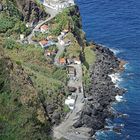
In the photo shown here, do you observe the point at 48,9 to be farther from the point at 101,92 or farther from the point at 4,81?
the point at 4,81

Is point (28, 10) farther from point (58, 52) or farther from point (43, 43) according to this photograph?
point (58, 52)

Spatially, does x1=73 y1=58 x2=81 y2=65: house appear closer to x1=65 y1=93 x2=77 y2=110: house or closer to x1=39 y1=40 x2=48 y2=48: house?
x1=39 y1=40 x2=48 y2=48: house

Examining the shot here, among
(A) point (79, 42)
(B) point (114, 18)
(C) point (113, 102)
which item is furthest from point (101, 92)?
(B) point (114, 18)

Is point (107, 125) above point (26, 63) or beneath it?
beneath

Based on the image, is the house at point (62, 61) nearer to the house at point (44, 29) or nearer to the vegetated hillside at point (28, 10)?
the house at point (44, 29)

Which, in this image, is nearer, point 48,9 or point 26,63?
point 26,63

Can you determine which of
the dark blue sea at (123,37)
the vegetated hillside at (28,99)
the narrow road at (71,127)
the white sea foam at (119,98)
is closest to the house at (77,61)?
the vegetated hillside at (28,99)
